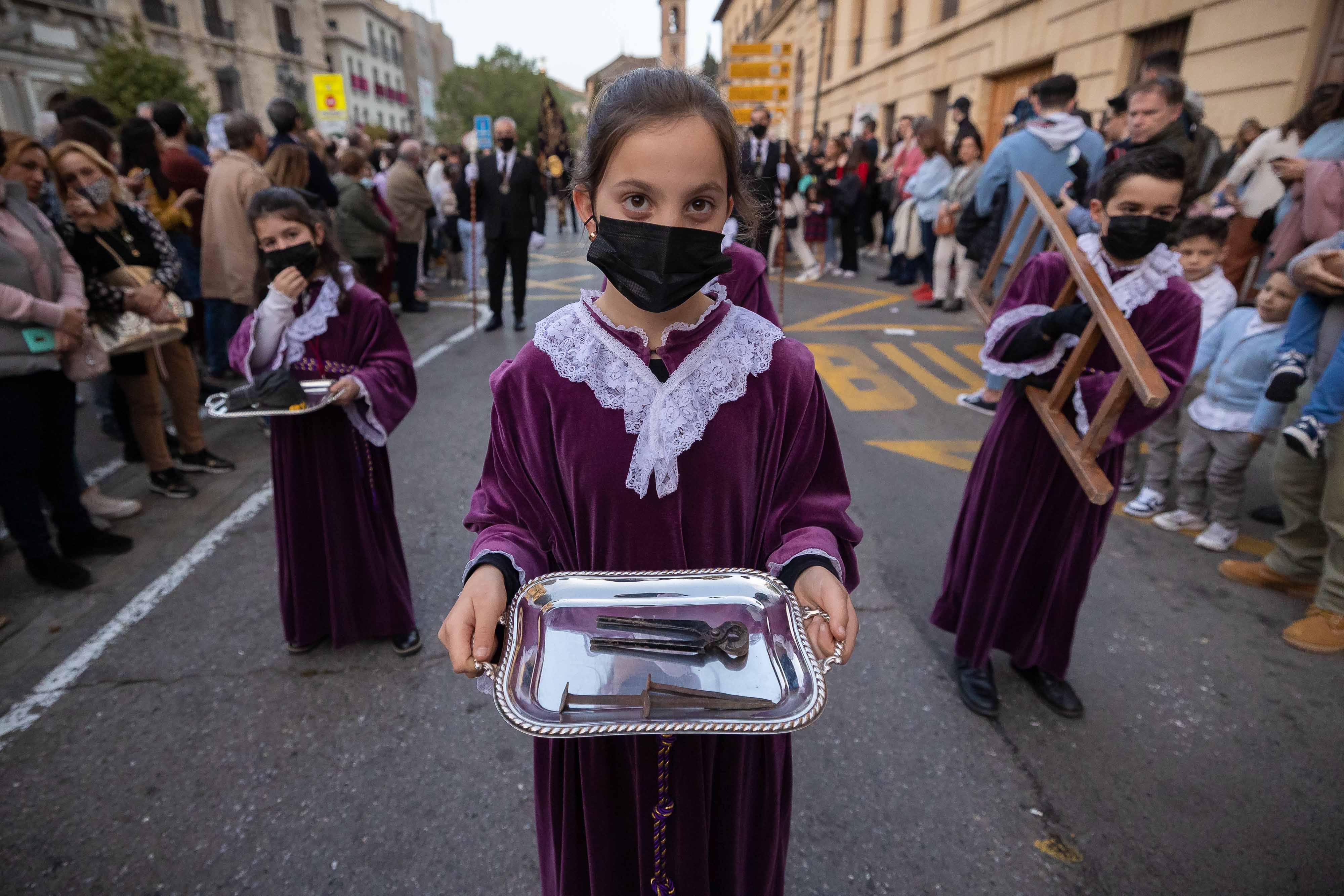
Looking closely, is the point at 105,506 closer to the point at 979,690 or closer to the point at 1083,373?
the point at 979,690

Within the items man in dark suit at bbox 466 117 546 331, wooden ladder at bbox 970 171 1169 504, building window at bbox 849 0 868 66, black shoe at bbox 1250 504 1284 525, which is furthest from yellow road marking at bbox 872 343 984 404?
building window at bbox 849 0 868 66

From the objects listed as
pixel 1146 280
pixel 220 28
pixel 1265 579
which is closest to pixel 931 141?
pixel 1265 579

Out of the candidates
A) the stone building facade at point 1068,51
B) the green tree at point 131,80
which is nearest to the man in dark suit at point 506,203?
the stone building facade at point 1068,51

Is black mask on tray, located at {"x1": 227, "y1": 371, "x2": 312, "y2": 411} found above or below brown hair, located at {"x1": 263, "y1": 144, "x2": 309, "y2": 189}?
below

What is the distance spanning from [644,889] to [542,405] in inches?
42.5

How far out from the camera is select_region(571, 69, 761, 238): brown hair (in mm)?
1296

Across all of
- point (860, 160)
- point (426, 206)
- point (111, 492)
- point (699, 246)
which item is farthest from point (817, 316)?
point (699, 246)

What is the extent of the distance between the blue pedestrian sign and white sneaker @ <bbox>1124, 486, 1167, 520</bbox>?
9.92 meters

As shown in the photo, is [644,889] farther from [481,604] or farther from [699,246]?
[699,246]

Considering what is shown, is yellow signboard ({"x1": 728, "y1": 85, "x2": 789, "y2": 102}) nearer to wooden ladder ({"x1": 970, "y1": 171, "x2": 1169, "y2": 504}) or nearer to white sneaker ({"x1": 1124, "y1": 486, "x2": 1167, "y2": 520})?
white sneaker ({"x1": 1124, "y1": 486, "x2": 1167, "y2": 520})

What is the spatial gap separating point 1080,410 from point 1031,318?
39cm

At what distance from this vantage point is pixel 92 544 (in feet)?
12.9

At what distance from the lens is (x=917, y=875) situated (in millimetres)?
2188

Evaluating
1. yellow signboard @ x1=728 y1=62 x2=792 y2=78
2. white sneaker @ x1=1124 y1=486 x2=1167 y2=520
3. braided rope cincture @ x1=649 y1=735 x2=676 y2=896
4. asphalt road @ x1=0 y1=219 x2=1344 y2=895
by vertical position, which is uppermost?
yellow signboard @ x1=728 y1=62 x2=792 y2=78
